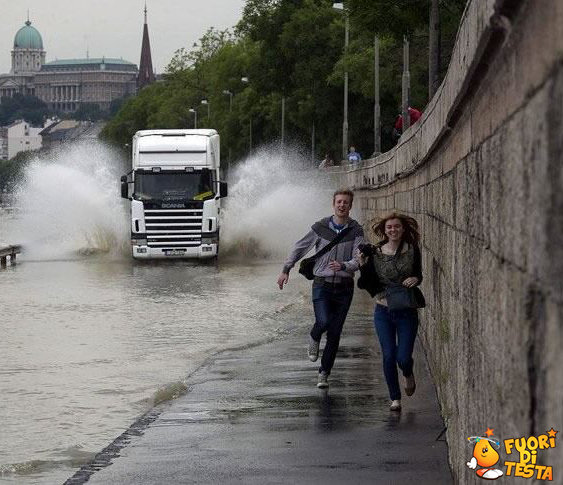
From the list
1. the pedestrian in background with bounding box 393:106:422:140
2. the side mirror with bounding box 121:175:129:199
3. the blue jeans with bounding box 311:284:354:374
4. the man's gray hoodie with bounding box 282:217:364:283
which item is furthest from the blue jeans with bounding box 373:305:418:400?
the side mirror with bounding box 121:175:129:199

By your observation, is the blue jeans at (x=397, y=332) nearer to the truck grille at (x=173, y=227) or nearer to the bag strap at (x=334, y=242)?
the bag strap at (x=334, y=242)

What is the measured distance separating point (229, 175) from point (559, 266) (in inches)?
4468

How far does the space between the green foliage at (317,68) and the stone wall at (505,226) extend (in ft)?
79.4

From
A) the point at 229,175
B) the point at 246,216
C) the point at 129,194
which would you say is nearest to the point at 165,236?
the point at 129,194

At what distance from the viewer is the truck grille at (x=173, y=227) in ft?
131

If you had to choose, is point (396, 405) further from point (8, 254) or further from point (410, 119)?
point (8, 254)

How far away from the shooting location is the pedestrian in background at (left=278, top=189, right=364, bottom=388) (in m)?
12.6

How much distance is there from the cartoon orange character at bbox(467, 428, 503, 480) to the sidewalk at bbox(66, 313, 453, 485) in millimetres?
3423

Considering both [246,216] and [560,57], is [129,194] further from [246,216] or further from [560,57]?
[560,57]

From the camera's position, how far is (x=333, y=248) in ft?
41.8

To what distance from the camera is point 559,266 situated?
3328 millimetres

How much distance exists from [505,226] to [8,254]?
4190cm

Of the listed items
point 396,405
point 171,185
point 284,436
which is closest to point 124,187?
point 171,185

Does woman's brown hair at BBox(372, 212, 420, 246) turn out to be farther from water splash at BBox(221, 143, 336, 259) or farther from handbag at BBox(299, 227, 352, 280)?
water splash at BBox(221, 143, 336, 259)
